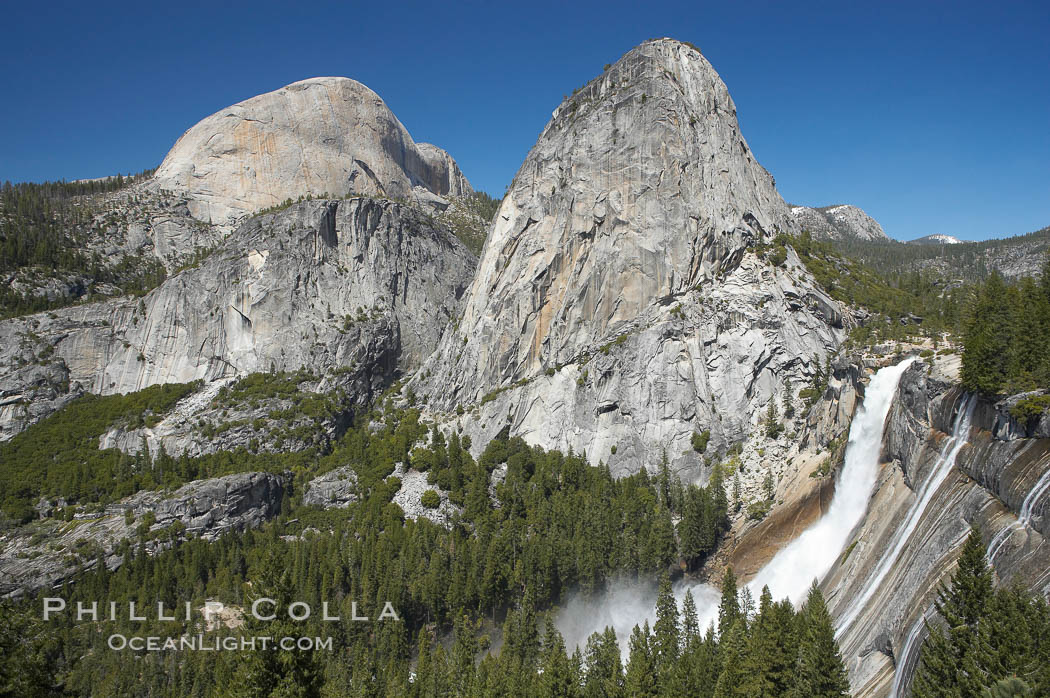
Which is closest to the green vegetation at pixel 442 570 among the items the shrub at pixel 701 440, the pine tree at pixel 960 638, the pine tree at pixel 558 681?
the pine tree at pixel 558 681

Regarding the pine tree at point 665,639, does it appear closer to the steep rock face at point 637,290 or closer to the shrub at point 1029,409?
the shrub at point 1029,409

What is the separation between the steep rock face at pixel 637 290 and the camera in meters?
86.7

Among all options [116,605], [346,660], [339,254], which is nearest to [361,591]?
[346,660]

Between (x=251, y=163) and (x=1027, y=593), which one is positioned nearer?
(x=1027, y=593)

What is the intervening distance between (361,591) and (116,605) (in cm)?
2981

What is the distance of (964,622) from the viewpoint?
28250mm

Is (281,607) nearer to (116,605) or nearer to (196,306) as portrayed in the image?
(116,605)

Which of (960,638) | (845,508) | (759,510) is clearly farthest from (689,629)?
(960,638)

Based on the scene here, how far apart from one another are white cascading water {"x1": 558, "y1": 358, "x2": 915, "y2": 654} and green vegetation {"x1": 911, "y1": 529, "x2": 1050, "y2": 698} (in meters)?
20.5

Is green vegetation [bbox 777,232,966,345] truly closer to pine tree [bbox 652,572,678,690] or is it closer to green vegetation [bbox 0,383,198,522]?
pine tree [bbox 652,572,678,690]

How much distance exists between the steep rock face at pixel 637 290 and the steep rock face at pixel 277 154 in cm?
6098

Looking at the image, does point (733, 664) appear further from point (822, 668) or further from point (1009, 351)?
point (1009, 351)

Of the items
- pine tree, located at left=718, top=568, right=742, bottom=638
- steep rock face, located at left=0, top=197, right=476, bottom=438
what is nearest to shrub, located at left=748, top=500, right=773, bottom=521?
pine tree, located at left=718, top=568, right=742, bottom=638

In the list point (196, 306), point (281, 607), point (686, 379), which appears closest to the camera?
point (281, 607)
